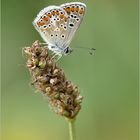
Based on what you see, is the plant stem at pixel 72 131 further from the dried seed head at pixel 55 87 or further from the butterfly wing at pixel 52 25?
the butterfly wing at pixel 52 25

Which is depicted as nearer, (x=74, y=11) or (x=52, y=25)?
(x=74, y=11)

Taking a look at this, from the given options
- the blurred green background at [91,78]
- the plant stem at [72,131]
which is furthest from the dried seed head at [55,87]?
the blurred green background at [91,78]

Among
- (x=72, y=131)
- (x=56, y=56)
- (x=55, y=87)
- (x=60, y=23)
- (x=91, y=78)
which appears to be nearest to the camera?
(x=72, y=131)

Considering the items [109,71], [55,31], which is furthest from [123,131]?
[55,31]

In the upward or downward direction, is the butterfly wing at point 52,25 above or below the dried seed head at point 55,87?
above

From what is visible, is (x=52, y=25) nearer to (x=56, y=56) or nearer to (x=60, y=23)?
(x=60, y=23)

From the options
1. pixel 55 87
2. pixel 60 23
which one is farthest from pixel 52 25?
pixel 55 87
